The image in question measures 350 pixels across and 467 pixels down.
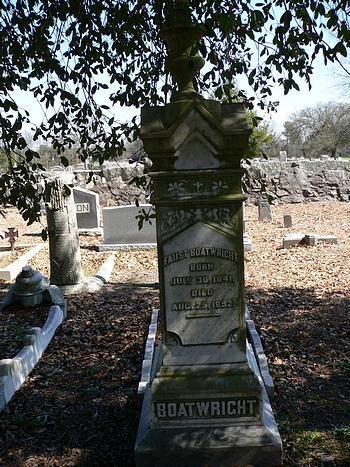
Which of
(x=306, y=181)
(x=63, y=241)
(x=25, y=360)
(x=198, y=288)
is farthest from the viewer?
(x=306, y=181)

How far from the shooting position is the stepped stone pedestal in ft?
10.5

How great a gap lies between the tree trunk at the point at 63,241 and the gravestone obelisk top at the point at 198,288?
17.3 feet

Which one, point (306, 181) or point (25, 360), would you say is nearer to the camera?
point (25, 360)

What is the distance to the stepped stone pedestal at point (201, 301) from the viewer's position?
3186 millimetres

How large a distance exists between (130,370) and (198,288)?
6.54ft

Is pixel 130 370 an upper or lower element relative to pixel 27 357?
lower

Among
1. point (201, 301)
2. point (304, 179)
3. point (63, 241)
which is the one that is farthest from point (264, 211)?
point (201, 301)

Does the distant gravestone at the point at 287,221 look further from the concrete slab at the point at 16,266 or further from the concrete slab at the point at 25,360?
the concrete slab at the point at 25,360

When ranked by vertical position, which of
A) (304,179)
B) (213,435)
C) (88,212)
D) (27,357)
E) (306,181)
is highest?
(304,179)

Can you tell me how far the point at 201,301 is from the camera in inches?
133

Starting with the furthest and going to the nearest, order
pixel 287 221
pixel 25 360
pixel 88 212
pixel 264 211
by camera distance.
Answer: pixel 264 211 → pixel 88 212 → pixel 287 221 → pixel 25 360

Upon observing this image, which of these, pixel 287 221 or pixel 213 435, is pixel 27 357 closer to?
pixel 213 435

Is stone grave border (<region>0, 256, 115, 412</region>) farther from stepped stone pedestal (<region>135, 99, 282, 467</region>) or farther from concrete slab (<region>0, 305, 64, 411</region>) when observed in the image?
stepped stone pedestal (<region>135, 99, 282, 467</region>)

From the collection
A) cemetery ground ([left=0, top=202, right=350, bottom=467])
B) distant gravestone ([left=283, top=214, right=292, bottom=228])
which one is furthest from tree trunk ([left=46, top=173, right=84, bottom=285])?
distant gravestone ([left=283, top=214, right=292, bottom=228])
